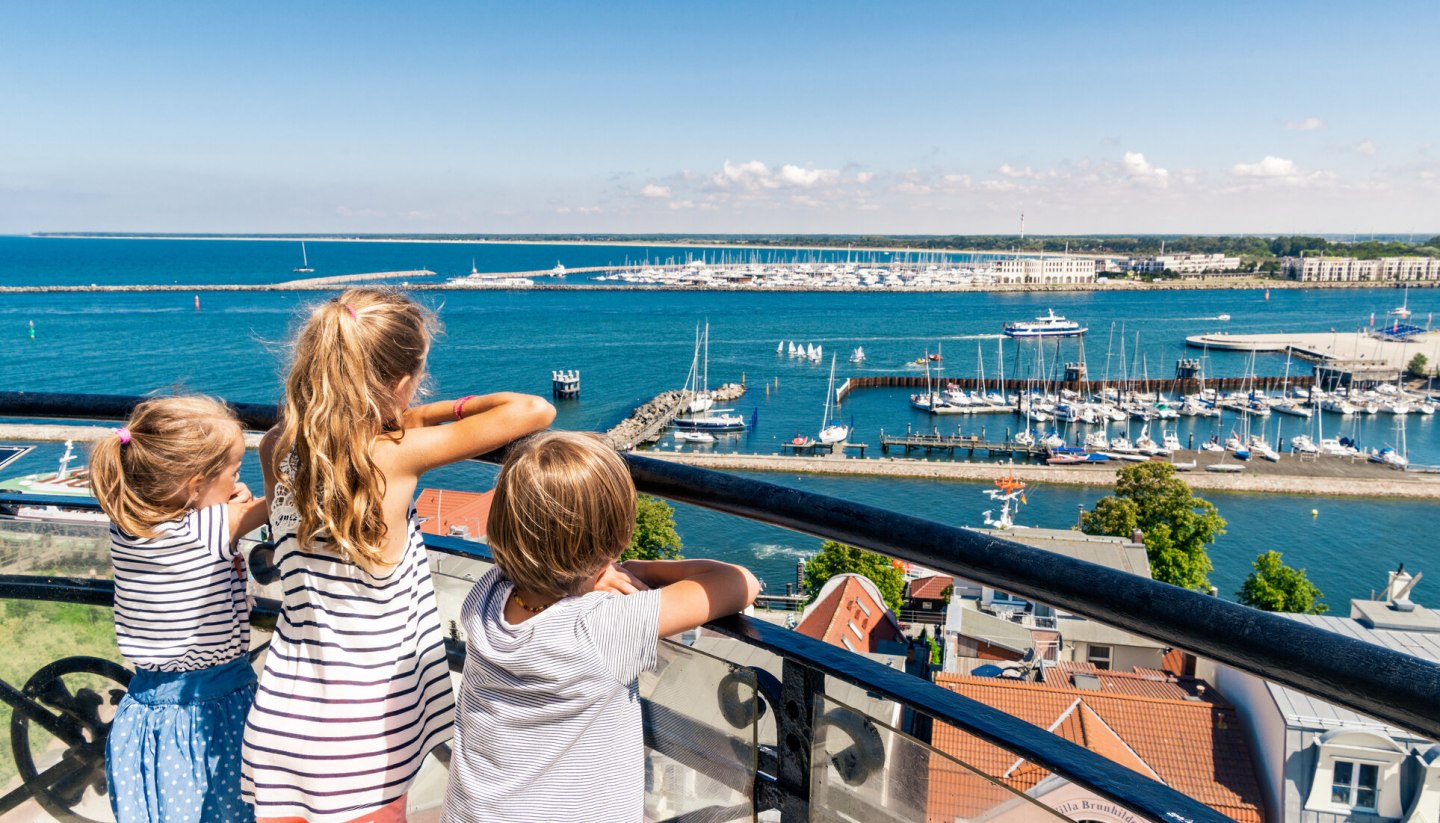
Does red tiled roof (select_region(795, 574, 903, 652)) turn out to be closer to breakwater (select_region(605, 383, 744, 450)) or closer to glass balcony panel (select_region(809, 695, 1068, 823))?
glass balcony panel (select_region(809, 695, 1068, 823))

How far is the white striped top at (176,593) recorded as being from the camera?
4.77ft

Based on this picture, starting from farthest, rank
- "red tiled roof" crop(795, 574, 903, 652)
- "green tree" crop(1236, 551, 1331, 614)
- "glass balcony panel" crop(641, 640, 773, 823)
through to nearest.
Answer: "green tree" crop(1236, 551, 1331, 614), "red tiled roof" crop(795, 574, 903, 652), "glass balcony panel" crop(641, 640, 773, 823)

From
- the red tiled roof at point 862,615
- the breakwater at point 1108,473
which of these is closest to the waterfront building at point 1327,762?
the red tiled roof at point 862,615

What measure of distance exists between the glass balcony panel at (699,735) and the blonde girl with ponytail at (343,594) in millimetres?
343

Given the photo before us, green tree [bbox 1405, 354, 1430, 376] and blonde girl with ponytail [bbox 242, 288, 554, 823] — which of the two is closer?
blonde girl with ponytail [bbox 242, 288, 554, 823]

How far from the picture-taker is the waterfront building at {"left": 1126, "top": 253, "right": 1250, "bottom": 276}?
448ft

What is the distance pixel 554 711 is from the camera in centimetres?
103

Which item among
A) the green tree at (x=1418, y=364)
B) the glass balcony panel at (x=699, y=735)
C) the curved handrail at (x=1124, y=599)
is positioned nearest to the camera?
the curved handrail at (x=1124, y=599)

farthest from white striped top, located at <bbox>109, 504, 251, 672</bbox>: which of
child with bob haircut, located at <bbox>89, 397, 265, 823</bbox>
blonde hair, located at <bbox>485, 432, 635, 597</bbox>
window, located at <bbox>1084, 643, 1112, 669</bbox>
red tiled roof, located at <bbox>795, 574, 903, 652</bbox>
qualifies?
window, located at <bbox>1084, 643, 1112, 669</bbox>

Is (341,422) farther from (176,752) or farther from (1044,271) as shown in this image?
(1044,271)

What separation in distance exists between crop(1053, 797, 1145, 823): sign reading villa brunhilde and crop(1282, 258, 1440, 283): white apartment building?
501 ft

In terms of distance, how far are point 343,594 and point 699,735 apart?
1.69 feet

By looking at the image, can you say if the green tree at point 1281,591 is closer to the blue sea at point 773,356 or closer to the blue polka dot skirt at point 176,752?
the blue sea at point 773,356

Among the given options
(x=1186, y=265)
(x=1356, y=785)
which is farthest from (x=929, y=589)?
(x=1186, y=265)
